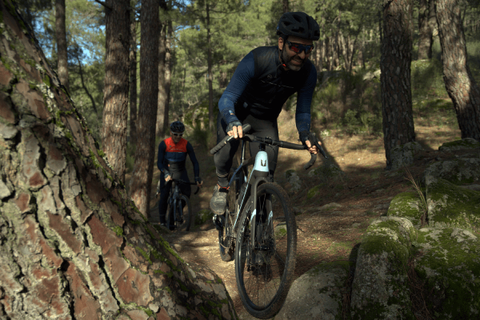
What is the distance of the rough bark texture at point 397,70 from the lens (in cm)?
712

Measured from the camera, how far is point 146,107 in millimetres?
7727

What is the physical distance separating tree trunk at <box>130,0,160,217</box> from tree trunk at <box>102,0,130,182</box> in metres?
0.45

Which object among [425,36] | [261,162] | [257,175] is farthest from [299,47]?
[425,36]

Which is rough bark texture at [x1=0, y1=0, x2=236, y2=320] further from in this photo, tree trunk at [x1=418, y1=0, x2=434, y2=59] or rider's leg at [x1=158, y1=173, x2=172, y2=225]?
tree trunk at [x1=418, y1=0, x2=434, y2=59]

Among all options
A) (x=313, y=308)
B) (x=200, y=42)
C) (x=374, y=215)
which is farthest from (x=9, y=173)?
(x=200, y=42)

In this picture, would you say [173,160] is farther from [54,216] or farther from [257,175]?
[54,216]

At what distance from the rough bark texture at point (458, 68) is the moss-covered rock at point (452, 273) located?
5.89m

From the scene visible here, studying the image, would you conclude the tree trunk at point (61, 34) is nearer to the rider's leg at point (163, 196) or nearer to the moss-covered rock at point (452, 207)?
the rider's leg at point (163, 196)

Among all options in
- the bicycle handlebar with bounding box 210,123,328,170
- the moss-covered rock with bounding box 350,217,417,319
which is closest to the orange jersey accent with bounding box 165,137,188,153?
the bicycle handlebar with bounding box 210,123,328,170

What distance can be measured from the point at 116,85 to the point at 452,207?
6.67 metres

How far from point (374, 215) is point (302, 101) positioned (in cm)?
199

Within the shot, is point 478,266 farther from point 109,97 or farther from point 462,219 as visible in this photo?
point 109,97

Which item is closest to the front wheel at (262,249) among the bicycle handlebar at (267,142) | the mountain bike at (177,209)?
the bicycle handlebar at (267,142)

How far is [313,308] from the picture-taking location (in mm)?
2309
